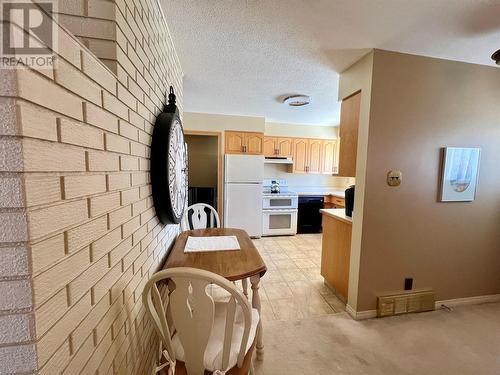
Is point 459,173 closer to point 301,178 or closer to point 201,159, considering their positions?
point 301,178

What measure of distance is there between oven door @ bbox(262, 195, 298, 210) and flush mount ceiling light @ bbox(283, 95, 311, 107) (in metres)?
1.74

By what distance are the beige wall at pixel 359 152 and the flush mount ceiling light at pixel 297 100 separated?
2.75ft

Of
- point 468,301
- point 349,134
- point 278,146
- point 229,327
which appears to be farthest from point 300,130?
point 229,327

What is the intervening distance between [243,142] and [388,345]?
3305 millimetres

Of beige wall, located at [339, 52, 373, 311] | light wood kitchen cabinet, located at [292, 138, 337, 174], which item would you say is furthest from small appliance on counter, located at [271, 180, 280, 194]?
beige wall, located at [339, 52, 373, 311]

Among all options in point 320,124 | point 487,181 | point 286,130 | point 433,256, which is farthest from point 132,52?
point 320,124

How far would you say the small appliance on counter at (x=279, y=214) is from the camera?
430 centimetres

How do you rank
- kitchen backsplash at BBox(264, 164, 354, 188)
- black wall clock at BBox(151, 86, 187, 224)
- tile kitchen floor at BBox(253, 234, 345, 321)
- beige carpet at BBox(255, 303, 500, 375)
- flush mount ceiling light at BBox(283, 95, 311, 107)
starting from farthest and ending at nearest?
kitchen backsplash at BBox(264, 164, 354, 188)
flush mount ceiling light at BBox(283, 95, 311, 107)
tile kitchen floor at BBox(253, 234, 345, 321)
beige carpet at BBox(255, 303, 500, 375)
black wall clock at BBox(151, 86, 187, 224)

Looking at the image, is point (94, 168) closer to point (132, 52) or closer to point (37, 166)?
point (37, 166)

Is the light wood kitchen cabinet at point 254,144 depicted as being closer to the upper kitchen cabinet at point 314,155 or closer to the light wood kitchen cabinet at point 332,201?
the upper kitchen cabinet at point 314,155

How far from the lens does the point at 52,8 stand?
69 cm

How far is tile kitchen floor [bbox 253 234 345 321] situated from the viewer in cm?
216

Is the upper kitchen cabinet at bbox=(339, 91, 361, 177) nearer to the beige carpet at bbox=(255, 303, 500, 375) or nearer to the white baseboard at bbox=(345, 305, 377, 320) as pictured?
the white baseboard at bbox=(345, 305, 377, 320)

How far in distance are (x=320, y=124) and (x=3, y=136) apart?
493 centimetres
